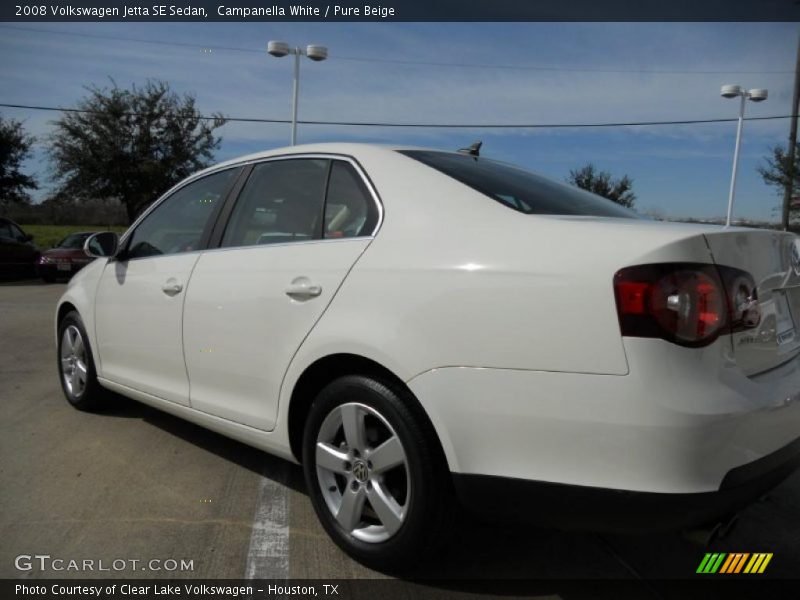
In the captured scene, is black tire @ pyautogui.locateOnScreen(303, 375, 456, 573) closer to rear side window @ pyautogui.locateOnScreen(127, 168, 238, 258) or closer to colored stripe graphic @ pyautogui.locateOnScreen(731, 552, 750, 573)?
colored stripe graphic @ pyautogui.locateOnScreen(731, 552, 750, 573)

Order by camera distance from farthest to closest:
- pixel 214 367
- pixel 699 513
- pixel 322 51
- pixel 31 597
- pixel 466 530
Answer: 1. pixel 322 51
2. pixel 214 367
3. pixel 466 530
4. pixel 31 597
5. pixel 699 513

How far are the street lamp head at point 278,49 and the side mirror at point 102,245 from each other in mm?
12741

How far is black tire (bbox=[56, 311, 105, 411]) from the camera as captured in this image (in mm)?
4293

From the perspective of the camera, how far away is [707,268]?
1896 millimetres

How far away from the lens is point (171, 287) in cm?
336

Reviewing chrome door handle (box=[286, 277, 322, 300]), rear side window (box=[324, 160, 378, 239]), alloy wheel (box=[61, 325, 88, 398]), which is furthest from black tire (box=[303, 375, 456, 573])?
alloy wheel (box=[61, 325, 88, 398])

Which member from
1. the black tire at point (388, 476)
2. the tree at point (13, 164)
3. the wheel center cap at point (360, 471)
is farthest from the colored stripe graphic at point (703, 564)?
the tree at point (13, 164)

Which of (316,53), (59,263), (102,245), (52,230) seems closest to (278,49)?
(316,53)

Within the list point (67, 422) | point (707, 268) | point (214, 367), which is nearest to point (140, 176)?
point (67, 422)

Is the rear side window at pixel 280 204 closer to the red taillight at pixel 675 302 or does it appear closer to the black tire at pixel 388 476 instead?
the black tire at pixel 388 476

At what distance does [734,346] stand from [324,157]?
1866 mm

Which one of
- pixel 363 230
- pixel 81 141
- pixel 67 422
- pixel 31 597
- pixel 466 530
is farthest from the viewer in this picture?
pixel 81 141

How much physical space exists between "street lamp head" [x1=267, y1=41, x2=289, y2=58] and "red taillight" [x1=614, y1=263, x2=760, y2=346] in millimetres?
15399

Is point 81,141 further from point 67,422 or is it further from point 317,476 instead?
point 317,476
